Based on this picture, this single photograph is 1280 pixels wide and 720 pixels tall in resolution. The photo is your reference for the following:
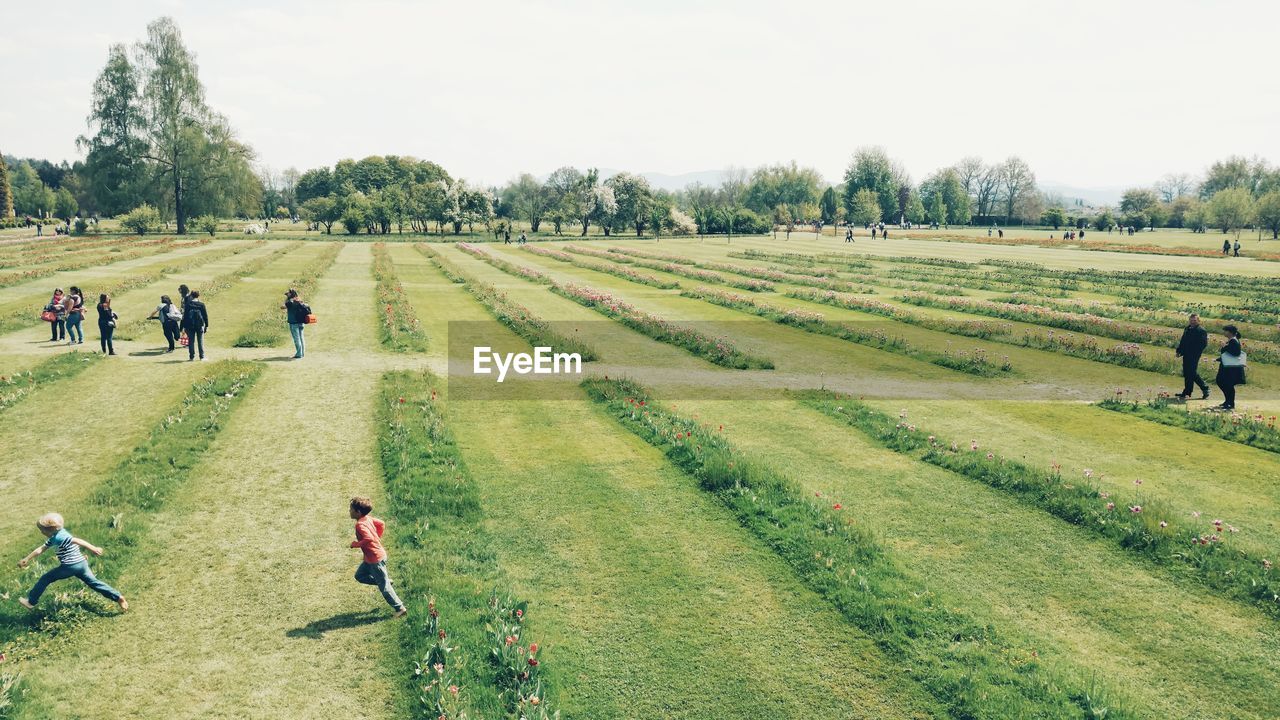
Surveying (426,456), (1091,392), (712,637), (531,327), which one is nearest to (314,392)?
(426,456)

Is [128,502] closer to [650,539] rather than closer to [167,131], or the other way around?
[650,539]

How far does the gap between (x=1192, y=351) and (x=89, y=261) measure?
66.4 m

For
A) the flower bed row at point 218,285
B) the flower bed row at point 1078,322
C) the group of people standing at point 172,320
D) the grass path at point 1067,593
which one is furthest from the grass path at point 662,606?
the flower bed row at point 1078,322

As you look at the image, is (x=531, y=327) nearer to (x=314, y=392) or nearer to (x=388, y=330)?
(x=388, y=330)

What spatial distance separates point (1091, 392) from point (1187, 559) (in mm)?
12408

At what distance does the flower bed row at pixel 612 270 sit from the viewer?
4944cm

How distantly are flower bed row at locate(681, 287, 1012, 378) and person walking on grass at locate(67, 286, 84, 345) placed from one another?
29163mm

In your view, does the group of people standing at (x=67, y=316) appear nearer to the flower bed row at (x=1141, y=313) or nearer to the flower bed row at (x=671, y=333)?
the flower bed row at (x=671, y=333)

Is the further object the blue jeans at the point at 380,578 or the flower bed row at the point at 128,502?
the blue jeans at the point at 380,578

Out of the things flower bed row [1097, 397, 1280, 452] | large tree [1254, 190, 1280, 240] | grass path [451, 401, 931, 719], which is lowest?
grass path [451, 401, 931, 719]

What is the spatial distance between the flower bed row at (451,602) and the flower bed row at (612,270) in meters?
34.4

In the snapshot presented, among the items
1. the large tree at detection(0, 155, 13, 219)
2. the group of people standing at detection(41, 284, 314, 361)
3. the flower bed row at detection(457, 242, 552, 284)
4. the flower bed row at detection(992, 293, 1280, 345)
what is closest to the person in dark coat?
the flower bed row at detection(992, 293, 1280, 345)

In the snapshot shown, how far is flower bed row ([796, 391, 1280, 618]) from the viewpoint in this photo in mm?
10297

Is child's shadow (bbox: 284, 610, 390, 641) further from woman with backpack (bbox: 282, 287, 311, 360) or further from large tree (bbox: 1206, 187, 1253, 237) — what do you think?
large tree (bbox: 1206, 187, 1253, 237)
